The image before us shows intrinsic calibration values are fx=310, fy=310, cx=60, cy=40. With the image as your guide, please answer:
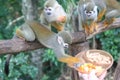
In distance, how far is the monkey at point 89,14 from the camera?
328 cm

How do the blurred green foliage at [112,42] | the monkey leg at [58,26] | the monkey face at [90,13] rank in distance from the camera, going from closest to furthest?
the monkey face at [90,13], the monkey leg at [58,26], the blurred green foliage at [112,42]

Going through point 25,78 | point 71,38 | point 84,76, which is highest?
point 71,38

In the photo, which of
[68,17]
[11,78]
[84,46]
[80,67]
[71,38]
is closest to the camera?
[80,67]

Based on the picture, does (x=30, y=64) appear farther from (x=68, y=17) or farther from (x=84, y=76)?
(x=84, y=76)

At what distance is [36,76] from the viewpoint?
15.2 ft

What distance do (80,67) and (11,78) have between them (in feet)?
6.34

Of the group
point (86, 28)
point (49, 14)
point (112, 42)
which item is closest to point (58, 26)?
point (49, 14)

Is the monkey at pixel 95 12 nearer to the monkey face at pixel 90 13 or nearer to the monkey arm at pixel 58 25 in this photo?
the monkey face at pixel 90 13

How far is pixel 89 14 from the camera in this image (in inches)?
129

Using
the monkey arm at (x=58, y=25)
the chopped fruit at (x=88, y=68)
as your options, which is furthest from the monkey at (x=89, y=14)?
the chopped fruit at (x=88, y=68)

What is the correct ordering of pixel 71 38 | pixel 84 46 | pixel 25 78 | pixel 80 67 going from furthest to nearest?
pixel 25 78 → pixel 84 46 → pixel 71 38 → pixel 80 67

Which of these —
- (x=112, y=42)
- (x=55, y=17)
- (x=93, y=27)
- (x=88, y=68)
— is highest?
(x=55, y=17)

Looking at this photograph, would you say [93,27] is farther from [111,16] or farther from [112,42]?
[112,42]

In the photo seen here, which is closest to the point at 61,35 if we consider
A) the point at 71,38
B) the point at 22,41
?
the point at 71,38
